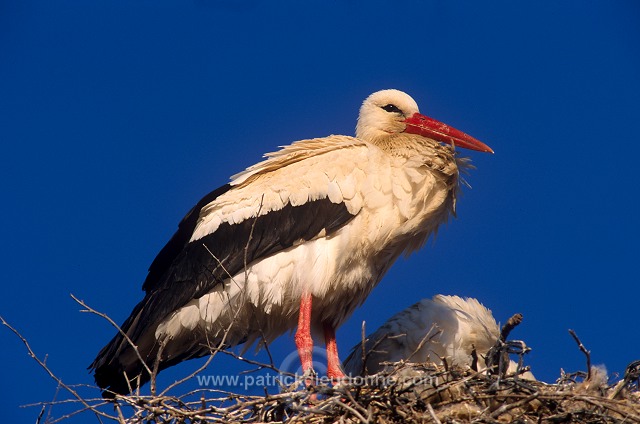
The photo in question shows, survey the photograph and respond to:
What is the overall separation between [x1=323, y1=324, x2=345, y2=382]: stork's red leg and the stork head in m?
1.10

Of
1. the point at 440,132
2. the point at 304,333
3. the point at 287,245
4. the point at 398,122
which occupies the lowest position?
the point at 304,333

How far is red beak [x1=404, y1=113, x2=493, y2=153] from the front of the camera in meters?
5.95

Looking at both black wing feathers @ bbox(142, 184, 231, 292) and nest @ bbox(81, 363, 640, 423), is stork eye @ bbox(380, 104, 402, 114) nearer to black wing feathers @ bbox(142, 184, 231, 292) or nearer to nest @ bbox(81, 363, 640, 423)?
black wing feathers @ bbox(142, 184, 231, 292)

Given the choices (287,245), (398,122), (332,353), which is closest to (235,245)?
(287,245)

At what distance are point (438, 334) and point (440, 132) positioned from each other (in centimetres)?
129

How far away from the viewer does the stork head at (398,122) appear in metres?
6.01

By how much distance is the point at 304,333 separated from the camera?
560 cm

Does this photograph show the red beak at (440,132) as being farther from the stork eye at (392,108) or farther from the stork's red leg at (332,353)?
the stork's red leg at (332,353)

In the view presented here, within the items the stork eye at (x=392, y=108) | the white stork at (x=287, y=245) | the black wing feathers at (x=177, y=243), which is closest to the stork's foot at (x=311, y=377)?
the white stork at (x=287, y=245)

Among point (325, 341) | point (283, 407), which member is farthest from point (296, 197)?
point (283, 407)

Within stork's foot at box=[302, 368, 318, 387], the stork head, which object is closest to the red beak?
the stork head

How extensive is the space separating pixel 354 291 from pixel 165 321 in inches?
39.2

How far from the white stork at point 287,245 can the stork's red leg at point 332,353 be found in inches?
0.7

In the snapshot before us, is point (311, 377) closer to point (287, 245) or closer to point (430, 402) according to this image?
point (430, 402)
